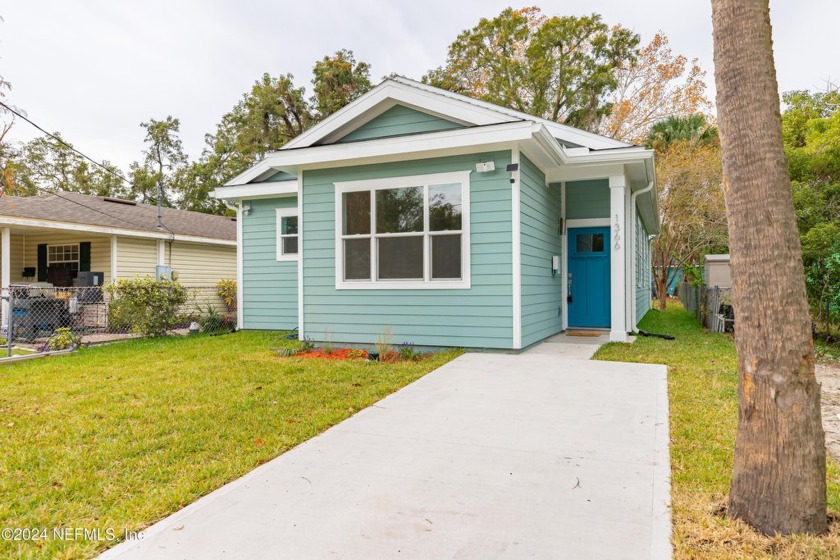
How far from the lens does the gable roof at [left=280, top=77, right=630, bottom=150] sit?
22.3ft

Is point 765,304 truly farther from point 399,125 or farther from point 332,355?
point 399,125

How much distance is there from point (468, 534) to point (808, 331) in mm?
1721

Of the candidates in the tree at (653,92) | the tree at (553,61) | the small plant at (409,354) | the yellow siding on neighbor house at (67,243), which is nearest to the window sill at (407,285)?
the small plant at (409,354)

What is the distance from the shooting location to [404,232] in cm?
713

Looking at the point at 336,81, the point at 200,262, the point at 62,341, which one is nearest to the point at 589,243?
the point at 62,341

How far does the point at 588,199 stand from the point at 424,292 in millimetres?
4066

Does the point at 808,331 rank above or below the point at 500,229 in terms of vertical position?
below

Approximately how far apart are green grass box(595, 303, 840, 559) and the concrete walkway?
3.7 inches

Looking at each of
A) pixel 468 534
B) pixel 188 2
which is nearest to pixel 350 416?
pixel 468 534

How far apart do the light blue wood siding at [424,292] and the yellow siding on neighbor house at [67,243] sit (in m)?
8.34

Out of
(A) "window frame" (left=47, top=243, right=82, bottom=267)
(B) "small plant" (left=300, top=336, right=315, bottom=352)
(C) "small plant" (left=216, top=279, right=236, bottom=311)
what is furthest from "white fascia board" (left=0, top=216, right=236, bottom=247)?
(B) "small plant" (left=300, top=336, right=315, bottom=352)

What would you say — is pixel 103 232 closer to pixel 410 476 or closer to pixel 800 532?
pixel 410 476

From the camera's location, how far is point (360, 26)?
16.3m

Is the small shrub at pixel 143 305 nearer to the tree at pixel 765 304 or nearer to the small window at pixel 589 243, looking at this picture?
the small window at pixel 589 243
